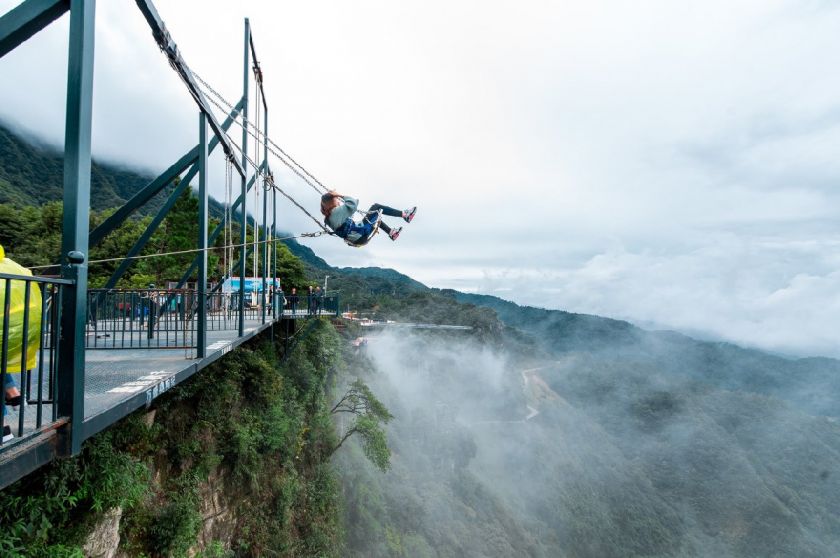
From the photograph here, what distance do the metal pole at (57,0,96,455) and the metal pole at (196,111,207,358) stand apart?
2.66 meters

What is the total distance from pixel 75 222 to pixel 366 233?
5038mm

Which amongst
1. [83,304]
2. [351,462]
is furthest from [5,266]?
[351,462]

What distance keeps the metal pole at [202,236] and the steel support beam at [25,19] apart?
2558mm

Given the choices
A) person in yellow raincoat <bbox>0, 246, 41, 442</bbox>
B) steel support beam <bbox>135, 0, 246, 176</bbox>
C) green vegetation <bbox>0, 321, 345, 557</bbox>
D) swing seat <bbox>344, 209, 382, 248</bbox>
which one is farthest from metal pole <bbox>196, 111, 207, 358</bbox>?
person in yellow raincoat <bbox>0, 246, 41, 442</bbox>

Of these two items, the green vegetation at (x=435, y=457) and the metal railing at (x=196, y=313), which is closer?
the green vegetation at (x=435, y=457)

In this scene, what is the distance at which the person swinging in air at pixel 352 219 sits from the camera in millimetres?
7086

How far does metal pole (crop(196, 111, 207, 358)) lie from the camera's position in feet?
17.5

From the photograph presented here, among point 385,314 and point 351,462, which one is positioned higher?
point 385,314

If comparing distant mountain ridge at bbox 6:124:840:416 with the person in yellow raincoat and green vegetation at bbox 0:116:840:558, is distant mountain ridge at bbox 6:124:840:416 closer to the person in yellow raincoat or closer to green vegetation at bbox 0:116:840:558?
green vegetation at bbox 0:116:840:558

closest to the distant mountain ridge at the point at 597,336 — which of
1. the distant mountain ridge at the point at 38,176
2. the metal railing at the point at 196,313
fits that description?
the distant mountain ridge at the point at 38,176

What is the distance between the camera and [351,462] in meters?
20.6

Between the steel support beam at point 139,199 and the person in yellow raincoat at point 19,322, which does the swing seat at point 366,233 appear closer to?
the steel support beam at point 139,199

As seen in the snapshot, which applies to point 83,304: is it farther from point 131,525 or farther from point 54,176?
point 54,176

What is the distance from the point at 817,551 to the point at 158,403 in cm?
7257
